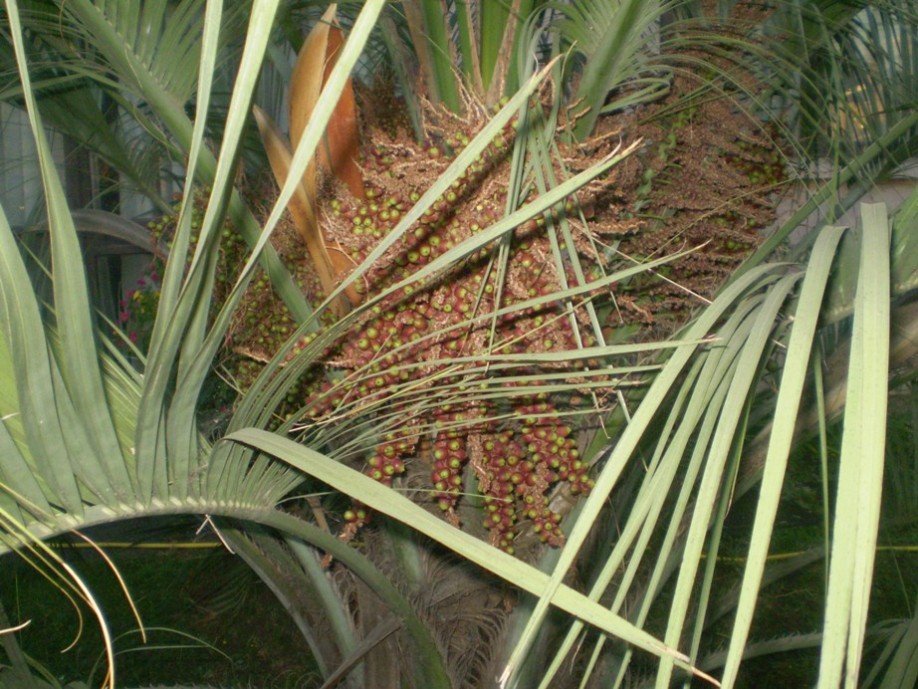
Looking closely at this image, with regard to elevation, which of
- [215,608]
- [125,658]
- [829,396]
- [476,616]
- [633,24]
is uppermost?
[633,24]

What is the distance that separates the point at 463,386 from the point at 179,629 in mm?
1748

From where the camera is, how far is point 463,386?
1.97ft

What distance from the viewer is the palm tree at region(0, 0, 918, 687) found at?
0.33 metres

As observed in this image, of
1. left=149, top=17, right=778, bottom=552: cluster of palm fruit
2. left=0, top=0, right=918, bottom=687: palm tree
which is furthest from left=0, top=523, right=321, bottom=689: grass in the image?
left=149, top=17, right=778, bottom=552: cluster of palm fruit

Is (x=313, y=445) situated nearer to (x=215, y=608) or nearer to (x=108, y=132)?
(x=108, y=132)

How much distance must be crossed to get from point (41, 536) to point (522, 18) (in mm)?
662

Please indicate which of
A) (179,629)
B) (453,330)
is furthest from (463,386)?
(179,629)

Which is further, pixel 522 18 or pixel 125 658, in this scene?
pixel 125 658

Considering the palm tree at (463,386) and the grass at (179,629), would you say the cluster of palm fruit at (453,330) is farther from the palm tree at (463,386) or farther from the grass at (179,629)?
the grass at (179,629)

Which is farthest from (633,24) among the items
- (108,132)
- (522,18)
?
(108,132)

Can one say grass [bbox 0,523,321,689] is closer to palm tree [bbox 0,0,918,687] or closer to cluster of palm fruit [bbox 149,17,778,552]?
palm tree [bbox 0,0,918,687]

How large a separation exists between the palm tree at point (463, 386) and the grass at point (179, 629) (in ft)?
3.15

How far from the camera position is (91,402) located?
0.47m

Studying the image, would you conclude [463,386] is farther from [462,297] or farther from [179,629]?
[179,629]
